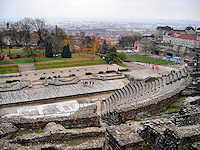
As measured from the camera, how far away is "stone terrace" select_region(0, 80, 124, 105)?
23825mm

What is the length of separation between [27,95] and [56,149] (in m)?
17.1

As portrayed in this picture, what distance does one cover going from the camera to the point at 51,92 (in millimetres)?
26141

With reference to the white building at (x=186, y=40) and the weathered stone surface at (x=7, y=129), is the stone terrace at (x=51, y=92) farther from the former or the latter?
the white building at (x=186, y=40)

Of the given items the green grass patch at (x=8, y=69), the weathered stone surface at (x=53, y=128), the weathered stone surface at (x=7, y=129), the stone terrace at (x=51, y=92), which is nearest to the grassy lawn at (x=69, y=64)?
the green grass patch at (x=8, y=69)

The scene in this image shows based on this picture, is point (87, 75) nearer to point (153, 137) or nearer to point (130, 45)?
point (153, 137)

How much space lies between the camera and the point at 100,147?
361 inches

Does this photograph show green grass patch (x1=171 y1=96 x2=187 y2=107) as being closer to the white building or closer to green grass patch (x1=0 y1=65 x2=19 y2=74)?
green grass patch (x1=0 y1=65 x2=19 y2=74)

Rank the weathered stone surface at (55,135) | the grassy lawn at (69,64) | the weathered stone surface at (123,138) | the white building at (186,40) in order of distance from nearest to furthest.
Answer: the weathered stone surface at (123,138) → the weathered stone surface at (55,135) → the grassy lawn at (69,64) → the white building at (186,40)

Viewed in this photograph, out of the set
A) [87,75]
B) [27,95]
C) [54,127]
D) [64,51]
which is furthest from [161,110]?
[64,51]

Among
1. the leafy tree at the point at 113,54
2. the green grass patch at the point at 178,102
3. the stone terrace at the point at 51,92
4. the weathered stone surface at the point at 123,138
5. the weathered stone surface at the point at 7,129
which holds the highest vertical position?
the leafy tree at the point at 113,54

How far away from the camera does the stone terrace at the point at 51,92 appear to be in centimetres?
2383

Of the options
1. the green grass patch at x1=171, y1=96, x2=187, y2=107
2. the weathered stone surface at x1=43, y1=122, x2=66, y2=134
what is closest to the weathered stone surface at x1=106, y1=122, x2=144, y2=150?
the weathered stone surface at x1=43, y1=122, x2=66, y2=134

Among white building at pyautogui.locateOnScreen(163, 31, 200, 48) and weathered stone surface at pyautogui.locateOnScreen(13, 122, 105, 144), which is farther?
white building at pyautogui.locateOnScreen(163, 31, 200, 48)

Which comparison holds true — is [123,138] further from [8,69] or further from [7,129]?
[8,69]
